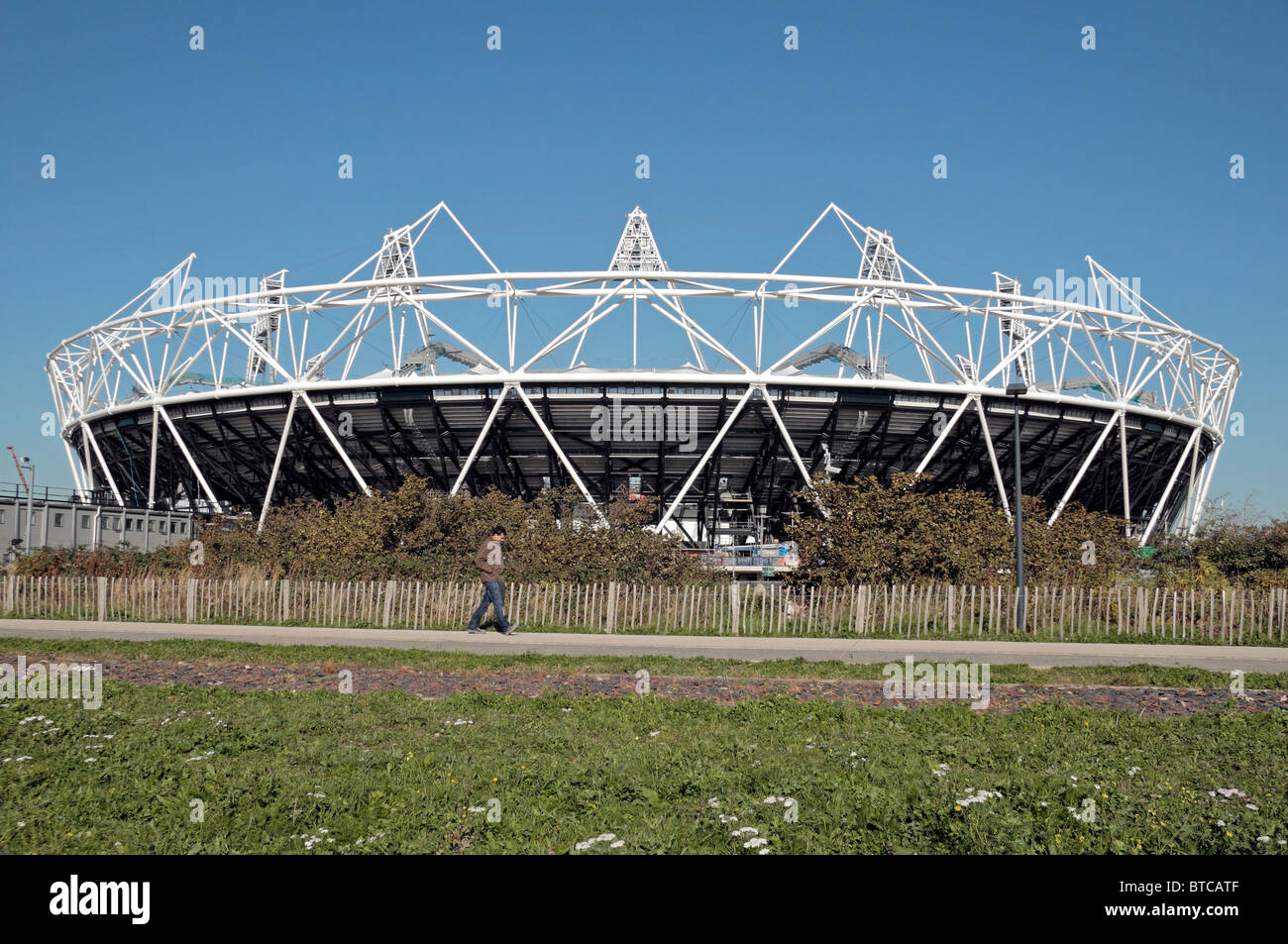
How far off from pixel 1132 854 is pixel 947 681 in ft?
21.4

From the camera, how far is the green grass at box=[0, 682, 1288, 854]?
14.4 feet

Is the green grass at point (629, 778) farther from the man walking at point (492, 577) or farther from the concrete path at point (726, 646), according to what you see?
the man walking at point (492, 577)

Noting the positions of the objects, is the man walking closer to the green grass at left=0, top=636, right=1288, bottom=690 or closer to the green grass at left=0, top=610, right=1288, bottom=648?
the green grass at left=0, top=610, right=1288, bottom=648

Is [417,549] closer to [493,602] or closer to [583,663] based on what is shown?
[493,602]

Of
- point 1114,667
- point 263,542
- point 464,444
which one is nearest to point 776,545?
point 464,444

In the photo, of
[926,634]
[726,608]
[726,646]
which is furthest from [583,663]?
[926,634]

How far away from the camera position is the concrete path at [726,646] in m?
12.7

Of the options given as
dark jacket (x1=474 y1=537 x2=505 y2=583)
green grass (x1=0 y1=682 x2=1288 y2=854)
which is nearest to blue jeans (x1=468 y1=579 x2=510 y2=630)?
dark jacket (x1=474 y1=537 x2=505 y2=583)

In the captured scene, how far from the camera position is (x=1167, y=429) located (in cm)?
4144

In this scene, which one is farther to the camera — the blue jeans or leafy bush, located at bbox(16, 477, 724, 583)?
leafy bush, located at bbox(16, 477, 724, 583)

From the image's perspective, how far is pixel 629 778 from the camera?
554 centimetres

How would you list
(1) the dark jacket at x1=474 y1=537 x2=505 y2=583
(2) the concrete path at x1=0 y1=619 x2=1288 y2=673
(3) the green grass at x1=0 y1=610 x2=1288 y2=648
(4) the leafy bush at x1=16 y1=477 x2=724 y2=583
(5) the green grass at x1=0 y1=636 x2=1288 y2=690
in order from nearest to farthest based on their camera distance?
(5) the green grass at x1=0 y1=636 x2=1288 y2=690, (2) the concrete path at x1=0 y1=619 x2=1288 y2=673, (1) the dark jacket at x1=474 y1=537 x2=505 y2=583, (3) the green grass at x1=0 y1=610 x2=1288 y2=648, (4) the leafy bush at x1=16 y1=477 x2=724 y2=583

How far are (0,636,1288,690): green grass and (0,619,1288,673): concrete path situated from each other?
896mm

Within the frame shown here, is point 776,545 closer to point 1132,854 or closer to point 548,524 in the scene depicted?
point 548,524
